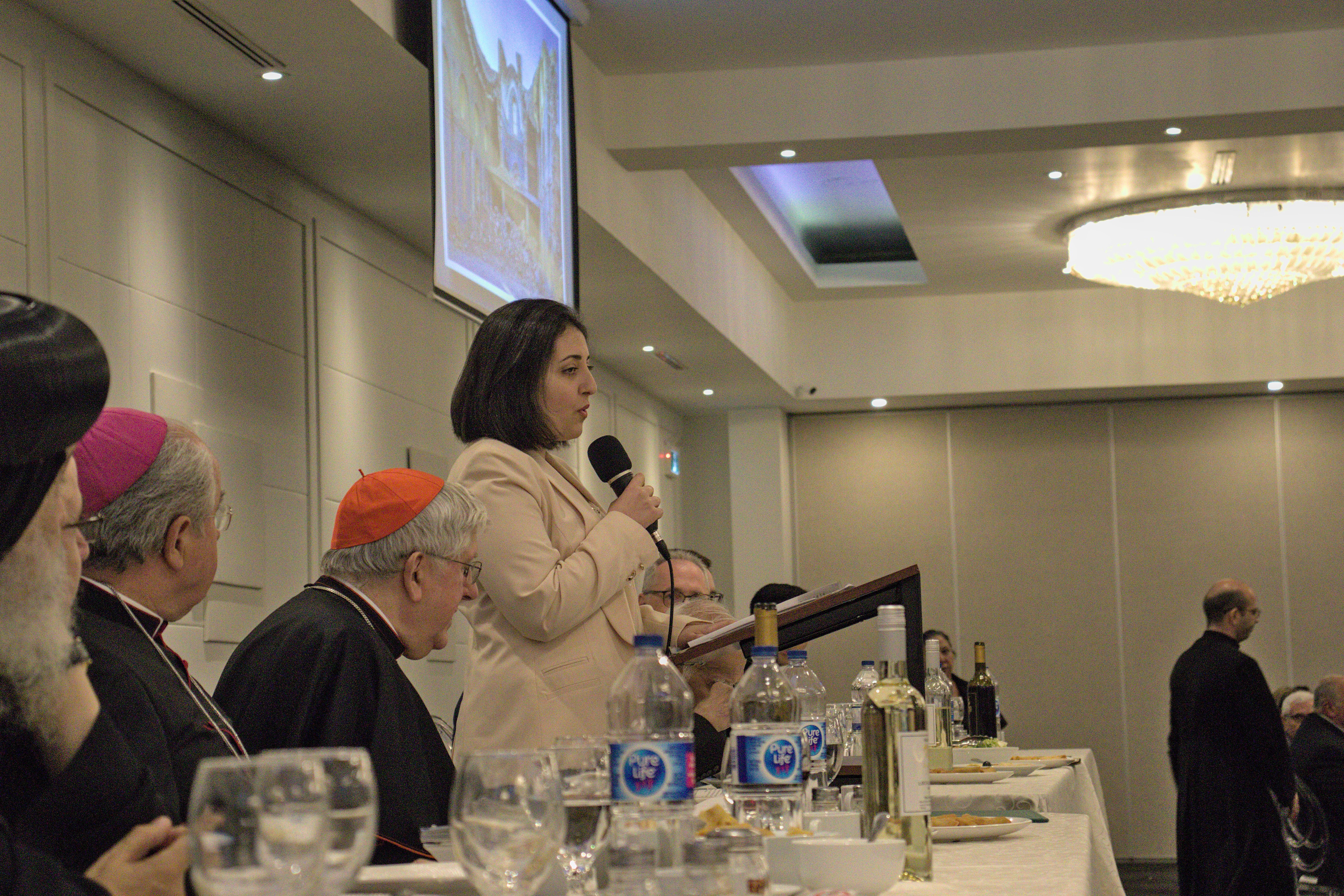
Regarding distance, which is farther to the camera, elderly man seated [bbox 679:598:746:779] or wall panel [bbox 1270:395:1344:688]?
wall panel [bbox 1270:395:1344:688]

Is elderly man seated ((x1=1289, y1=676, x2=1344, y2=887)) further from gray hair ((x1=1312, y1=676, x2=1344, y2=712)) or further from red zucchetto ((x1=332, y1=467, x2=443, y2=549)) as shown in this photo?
red zucchetto ((x1=332, y1=467, x2=443, y2=549))

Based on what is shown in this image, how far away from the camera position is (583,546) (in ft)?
7.11

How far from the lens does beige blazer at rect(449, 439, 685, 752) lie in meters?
2.10

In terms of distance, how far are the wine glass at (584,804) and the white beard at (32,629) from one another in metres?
0.41

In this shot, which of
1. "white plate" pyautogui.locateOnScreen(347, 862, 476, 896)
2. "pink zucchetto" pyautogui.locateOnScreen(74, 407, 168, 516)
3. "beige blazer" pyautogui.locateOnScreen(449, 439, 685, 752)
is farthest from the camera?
"beige blazer" pyautogui.locateOnScreen(449, 439, 685, 752)

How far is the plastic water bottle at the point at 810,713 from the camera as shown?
192 cm

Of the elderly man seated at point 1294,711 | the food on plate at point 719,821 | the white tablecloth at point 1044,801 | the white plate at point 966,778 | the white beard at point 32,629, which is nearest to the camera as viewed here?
the white beard at point 32,629

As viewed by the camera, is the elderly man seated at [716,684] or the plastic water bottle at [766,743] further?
the elderly man seated at [716,684]

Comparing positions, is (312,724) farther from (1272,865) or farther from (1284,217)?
(1284,217)

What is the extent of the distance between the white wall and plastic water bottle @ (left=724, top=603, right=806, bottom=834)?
241 centimetres

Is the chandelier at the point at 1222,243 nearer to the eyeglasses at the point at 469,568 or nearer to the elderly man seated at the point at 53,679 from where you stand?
the eyeglasses at the point at 469,568

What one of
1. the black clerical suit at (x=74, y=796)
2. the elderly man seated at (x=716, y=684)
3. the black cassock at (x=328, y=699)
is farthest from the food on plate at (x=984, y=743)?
the black clerical suit at (x=74, y=796)

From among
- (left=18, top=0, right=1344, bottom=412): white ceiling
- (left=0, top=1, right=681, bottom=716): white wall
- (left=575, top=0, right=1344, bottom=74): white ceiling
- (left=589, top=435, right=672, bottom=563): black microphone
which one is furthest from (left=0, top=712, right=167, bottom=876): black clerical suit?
(left=575, top=0, right=1344, bottom=74): white ceiling

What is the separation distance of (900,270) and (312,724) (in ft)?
24.7
